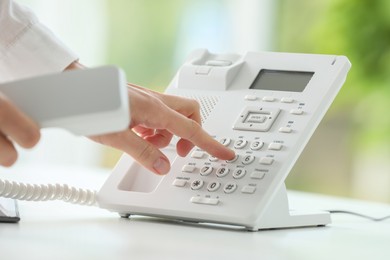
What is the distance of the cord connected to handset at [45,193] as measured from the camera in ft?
4.55

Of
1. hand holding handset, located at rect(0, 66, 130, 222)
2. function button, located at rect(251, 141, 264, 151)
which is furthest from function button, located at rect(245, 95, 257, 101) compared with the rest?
hand holding handset, located at rect(0, 66, 130, 222)

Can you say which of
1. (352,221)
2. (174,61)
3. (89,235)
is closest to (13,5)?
(89,235)

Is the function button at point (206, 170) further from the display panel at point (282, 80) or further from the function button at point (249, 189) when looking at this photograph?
the display panel at point (282, 80)

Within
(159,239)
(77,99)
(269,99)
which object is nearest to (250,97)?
(269,99)

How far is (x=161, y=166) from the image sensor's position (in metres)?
1.31

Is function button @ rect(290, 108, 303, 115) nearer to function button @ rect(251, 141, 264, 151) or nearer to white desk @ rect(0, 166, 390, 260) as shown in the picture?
function button @ rect(251, 141, 264, 151)

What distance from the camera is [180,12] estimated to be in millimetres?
5637

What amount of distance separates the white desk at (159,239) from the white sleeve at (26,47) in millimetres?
240

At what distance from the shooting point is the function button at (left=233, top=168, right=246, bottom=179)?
1286 mm

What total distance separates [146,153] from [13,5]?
0.39 metres

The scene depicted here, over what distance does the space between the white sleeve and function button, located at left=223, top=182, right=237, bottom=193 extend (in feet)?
1.25

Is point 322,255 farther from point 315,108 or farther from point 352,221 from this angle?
point 352,221

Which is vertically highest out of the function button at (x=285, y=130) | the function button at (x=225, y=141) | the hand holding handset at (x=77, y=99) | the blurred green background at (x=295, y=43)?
the blurred green background at (x=295, y=43)

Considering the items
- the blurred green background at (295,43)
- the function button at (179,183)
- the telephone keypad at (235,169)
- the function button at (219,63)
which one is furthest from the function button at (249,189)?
the blurred green background at (295,43)
